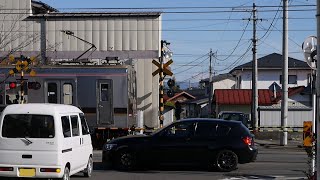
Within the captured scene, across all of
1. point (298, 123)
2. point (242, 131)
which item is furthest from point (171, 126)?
point (298, 123)

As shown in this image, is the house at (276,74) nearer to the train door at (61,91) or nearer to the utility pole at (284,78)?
the utility pole at (284,78)

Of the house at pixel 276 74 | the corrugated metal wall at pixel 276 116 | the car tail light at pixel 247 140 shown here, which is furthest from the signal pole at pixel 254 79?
the house at pixel 276 74

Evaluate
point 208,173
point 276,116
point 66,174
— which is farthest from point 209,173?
point 276,116

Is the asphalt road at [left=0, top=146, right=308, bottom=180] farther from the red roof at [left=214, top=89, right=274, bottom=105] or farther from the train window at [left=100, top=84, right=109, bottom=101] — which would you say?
the red roof at [left=214, top=89, right=274, bottom=105]

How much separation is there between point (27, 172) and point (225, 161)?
6382mm

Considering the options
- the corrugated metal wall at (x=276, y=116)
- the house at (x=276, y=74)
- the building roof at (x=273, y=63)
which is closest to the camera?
the corrugated metal wall at (x=276, y=116)

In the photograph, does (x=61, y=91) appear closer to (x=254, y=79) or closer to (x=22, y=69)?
(x=22, y=69)

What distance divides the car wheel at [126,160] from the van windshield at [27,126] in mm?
4738

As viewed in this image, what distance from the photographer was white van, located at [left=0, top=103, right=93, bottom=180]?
12.0 metres

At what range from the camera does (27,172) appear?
12008 millimetres

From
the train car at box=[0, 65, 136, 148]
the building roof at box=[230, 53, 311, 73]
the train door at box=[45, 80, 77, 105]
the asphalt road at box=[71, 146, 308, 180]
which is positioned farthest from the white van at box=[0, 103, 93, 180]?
the building roof at box=[230, 53, 311, 73]

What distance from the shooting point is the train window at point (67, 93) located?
23281 mm

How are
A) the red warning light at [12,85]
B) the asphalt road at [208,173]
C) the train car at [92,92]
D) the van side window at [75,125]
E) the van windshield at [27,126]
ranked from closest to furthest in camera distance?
the van windshield at [27,126]
the van side window at [75,125]
the asphalt road at [208,173]
the red warning light at [12,85]
the train car at [92,92]

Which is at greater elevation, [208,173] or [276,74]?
[276,74]
